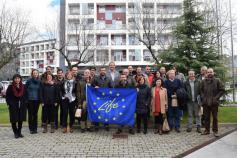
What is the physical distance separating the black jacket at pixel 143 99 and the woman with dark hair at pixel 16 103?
3845 mm

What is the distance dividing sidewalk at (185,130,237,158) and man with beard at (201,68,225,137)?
780 millimetres

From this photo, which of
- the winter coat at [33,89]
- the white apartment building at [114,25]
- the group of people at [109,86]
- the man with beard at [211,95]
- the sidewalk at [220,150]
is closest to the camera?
the sidewalk at [220,150]

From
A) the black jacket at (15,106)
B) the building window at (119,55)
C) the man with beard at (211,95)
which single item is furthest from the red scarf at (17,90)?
the building window at (119,55)

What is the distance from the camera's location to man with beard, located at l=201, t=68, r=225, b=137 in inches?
383

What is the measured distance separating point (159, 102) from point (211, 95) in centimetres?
170

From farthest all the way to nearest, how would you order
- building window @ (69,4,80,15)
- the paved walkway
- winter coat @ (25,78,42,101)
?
1. building window @ (69,4,80,15)
2. winter coat @ (25,78,42,101)
3. the paved walkway

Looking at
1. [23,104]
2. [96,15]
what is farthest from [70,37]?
[23,104]

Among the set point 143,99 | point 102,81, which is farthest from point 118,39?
point 143,99

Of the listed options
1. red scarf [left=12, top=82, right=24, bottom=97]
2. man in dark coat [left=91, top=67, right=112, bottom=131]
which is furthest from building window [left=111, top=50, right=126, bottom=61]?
red scarf [left=12, top=82, right=24, bottom=97]

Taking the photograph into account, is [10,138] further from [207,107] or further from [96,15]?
[96,15]

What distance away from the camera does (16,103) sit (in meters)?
10.1

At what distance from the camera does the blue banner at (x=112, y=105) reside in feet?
34.0

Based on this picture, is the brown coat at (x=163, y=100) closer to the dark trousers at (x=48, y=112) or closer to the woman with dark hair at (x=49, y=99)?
the woman with dark hair at (x=49, y=99)

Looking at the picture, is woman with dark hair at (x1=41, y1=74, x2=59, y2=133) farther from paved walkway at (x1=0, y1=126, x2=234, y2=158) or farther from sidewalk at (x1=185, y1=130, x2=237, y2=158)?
sidewalk at (x1=185, y1=130, x2=237, y2=158)
